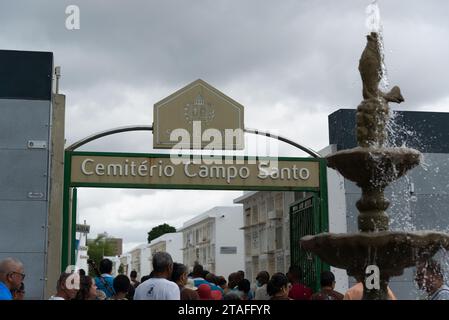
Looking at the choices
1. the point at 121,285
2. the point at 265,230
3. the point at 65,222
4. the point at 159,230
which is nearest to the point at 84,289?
the point at 121,285

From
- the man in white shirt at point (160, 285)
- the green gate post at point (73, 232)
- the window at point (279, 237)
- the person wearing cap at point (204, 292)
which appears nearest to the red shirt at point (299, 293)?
the person wearing cap at point (204, 292)

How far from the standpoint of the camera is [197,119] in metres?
12.7

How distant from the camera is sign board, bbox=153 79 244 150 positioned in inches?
498

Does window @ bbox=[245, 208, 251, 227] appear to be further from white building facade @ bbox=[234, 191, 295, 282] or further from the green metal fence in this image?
the green metal fence

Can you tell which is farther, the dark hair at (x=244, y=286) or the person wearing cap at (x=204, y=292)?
the dark hair at (x=244, y=286)

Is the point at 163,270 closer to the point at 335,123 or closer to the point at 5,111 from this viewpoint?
the point at 5,111

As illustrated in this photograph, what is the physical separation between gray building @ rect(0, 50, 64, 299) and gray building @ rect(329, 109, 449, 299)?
5.68 m

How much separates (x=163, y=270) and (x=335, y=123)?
874cm

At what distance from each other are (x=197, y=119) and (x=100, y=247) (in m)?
73.6

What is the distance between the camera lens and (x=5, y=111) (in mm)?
11758

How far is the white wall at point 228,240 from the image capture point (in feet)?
167

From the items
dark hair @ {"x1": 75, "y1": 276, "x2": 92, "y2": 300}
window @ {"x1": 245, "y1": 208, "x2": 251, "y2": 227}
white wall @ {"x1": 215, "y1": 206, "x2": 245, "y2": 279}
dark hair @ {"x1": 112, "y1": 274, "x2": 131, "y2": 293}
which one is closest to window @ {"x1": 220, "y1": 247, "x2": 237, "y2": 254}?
white wall @ {"x1": 215, "y1": 206, "x2": 245, "y2": 279}

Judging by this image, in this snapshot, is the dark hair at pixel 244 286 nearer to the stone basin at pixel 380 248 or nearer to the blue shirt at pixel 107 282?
the blue shirt at pixel 107 282

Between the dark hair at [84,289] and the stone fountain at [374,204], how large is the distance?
220 centimetres
